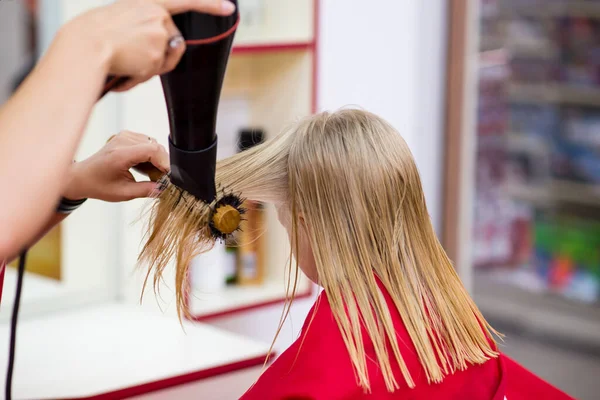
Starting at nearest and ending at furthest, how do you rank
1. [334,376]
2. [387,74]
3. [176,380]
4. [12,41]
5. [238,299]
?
Answer: [334,376], [176,380], [12,41], [238,299], [387,74]

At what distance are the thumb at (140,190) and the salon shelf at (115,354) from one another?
305 millimetres

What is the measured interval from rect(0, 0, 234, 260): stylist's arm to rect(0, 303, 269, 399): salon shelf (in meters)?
0.63

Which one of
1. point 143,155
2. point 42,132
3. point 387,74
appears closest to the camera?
point 42,132

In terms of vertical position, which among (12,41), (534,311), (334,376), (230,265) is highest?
(12,41)

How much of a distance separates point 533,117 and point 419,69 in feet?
3.61

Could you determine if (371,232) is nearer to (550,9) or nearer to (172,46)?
(172,46)

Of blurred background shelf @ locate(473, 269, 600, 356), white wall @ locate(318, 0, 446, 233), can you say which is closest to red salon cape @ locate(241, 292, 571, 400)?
white wall @ locate(318, 0, 446, 233)

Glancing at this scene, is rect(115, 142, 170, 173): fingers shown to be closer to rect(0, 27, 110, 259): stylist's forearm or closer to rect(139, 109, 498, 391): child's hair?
rect(139, 109, 498, 391): child's hair

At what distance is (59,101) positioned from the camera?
59 cm

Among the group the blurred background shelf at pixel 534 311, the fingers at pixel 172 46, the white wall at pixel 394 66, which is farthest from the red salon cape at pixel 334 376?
the blurred background shelf at pixel 534 311

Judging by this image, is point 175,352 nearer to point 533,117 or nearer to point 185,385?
point 185,385

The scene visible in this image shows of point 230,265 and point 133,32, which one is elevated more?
point 133,32

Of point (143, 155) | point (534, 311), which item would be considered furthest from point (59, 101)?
point (534, 311)

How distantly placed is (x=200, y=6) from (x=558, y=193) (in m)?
2.83
